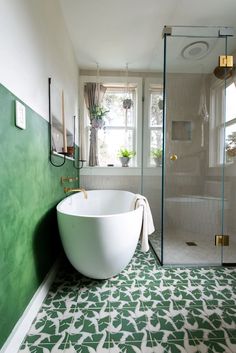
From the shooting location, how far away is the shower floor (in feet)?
6.51

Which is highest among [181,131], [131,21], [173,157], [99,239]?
[131,21]

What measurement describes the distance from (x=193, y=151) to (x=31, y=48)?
2314 millimetres

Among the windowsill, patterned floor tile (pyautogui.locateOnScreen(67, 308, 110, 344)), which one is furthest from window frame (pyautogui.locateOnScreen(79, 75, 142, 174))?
patterned floor tile (pyautogui.locateOnScreen(67, 308, 110, 344))

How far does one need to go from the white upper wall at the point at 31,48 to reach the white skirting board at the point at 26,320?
1.25 meters

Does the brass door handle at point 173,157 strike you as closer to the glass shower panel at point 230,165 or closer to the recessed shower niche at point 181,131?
the recessed shower niche at point 181,131

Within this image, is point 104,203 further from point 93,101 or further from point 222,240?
point 93,101

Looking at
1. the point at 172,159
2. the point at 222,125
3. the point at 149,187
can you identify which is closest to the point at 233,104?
the point at 222,125

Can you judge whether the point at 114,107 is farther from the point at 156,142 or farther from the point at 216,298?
the point at 216,298

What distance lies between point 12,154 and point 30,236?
→ 55 centimetres

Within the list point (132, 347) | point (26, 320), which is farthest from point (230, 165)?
point (26, 320)

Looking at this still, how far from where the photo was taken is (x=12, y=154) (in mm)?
984

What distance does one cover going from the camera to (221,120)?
8.06 feet

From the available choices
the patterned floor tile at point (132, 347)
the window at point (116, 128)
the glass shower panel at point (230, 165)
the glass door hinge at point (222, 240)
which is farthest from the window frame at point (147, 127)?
the patterned floor tile at point (132, 347)

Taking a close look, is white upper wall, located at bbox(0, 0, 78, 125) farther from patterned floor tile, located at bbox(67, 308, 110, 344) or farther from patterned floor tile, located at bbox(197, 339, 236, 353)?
patterned floor tile, located at bbox(197, 339, 236, 353)
